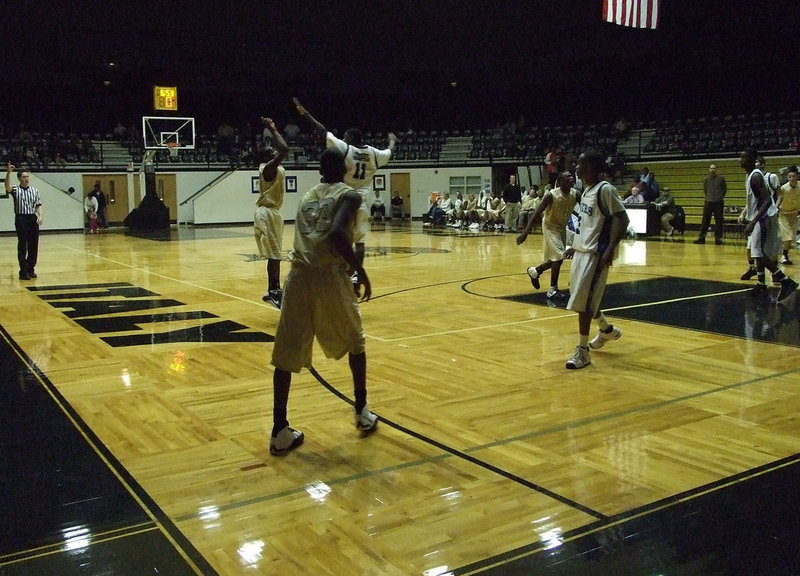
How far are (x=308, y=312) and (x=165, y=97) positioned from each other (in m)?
27.6

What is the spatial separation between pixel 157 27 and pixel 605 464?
92.6ft

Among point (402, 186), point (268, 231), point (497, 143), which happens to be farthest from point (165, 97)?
point (268, 231)

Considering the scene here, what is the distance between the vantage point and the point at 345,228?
13.9 ft

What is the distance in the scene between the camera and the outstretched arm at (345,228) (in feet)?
13.8

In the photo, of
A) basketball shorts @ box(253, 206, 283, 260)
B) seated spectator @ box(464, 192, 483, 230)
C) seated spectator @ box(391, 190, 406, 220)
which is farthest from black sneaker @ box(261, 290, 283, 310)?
seated spectator @ box(391, 190, 406, 220)

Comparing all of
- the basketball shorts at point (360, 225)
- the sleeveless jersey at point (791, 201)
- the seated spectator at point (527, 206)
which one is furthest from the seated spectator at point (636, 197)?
the basketball shorts at point (360, 225)

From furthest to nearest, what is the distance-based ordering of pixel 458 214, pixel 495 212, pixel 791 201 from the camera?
pixel 458 214 < pixel 495 212 < pixel 791 201

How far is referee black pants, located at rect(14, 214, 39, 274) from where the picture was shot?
12.5 m

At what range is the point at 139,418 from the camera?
504cm

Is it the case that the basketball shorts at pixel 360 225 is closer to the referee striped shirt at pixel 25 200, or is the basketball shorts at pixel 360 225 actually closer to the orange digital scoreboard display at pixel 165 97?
the referee striped shirt at pixel 25 200

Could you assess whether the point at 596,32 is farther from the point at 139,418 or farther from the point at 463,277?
the point at 139,418

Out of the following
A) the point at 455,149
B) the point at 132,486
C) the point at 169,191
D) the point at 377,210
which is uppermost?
the point at 455,149

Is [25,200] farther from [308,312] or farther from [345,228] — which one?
[345,228]

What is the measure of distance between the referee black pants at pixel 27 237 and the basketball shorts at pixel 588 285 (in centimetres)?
946
